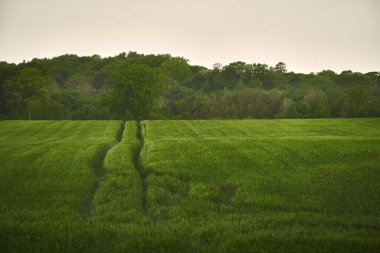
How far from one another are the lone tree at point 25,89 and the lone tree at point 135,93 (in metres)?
18.6

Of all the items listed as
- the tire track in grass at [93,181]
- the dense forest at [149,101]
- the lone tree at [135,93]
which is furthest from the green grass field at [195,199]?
the dense forest at [149,101]

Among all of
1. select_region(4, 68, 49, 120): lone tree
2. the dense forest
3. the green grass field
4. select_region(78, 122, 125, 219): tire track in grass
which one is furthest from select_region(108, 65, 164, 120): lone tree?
the green grass field

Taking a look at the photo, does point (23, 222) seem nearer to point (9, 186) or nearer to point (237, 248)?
point (9, 186)

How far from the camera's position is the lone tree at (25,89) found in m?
86.9

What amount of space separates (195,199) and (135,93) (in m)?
73.5

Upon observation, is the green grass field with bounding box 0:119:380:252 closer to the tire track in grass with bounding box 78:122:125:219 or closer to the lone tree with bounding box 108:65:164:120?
the tire track in grass with bounding box 78:122:125:219

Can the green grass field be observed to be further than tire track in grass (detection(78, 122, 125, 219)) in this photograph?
No

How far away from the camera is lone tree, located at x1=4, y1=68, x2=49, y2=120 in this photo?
8688 cm

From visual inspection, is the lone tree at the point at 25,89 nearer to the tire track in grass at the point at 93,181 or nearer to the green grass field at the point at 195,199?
the green grass field at the point at 195,199

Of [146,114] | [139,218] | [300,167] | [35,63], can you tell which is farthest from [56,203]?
[35,63]

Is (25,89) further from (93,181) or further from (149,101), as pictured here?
(93,181)

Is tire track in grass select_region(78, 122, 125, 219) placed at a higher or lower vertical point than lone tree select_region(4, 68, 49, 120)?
lower

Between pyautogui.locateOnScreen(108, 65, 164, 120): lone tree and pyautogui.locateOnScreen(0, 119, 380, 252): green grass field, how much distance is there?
60692 millimetres

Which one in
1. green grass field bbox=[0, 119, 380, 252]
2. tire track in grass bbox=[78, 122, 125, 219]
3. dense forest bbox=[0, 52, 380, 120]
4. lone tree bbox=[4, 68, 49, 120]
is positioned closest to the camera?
green grass field bbox=[0, 119, 380, 252]
